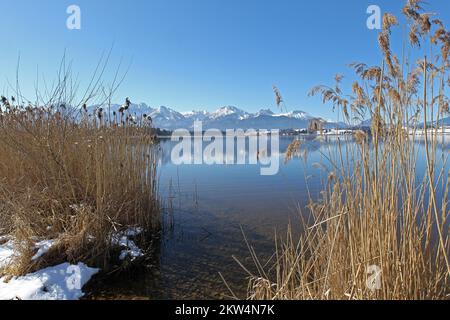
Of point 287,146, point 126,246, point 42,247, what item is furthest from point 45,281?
point 287,146

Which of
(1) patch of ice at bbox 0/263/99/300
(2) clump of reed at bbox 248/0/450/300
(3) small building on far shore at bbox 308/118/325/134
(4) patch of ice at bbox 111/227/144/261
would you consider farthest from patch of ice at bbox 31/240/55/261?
(3) small building on far shore at bbox 308/118/325/134

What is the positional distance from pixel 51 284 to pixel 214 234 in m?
2.63

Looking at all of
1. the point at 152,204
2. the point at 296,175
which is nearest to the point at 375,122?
the point at 152,204

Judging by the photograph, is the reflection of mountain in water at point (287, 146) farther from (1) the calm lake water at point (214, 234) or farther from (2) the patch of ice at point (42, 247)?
A: (2) the patch of ice at point (42, 247)

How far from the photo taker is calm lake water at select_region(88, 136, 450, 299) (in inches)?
119

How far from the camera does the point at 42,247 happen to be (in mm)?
3098

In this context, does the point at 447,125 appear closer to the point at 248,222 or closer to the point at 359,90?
the point at 359,90

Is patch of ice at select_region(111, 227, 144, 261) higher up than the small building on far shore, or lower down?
lower down

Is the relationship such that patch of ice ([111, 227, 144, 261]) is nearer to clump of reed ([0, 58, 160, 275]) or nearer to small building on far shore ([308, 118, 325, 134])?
clump of reed ([0, 58, 160, 275])

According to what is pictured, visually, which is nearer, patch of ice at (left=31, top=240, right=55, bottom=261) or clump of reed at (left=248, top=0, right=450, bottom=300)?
clump of reed at (left=248, top=0, right=450, bottom=300)

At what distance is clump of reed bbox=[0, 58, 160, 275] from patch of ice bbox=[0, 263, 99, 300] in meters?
0.15

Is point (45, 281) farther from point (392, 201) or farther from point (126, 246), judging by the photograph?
point (392, 201)

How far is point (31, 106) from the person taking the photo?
14.7ft
